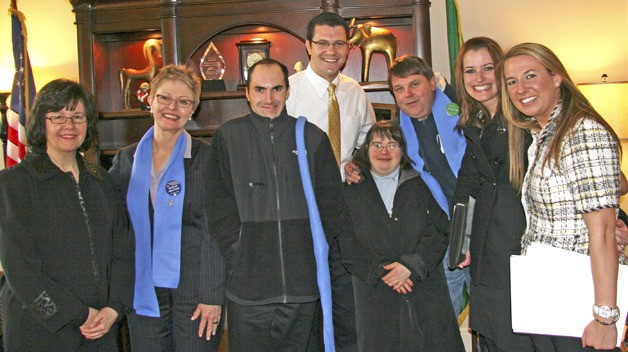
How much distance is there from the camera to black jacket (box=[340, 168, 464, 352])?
2.52 meters

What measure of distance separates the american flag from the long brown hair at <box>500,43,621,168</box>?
3.39 m

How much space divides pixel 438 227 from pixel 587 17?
2702 millimetres

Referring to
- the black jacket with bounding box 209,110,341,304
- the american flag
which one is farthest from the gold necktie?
the american flag

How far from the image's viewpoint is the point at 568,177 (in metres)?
1.66

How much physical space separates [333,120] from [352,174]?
372 millimetres

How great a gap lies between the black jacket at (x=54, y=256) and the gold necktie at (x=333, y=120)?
1.14 m

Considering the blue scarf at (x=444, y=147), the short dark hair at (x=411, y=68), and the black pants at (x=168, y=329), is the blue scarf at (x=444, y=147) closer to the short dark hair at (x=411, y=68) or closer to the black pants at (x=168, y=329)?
the short dark hair at (x=411, y=68)

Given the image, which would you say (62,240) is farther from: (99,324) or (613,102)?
(613,102)

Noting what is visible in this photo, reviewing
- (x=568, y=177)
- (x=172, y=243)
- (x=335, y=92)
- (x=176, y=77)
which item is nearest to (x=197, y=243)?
(x=172, y=243)

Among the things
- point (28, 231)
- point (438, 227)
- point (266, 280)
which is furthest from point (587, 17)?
point (28, 231)

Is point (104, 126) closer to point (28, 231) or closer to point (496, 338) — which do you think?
point (28, 231)

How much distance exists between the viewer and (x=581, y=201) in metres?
1.63

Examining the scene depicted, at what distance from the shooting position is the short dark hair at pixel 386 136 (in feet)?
8.66

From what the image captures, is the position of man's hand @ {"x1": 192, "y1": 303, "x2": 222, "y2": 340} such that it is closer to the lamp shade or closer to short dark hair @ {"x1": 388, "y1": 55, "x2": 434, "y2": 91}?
short dark hair @ {"x1": 388, "y1": 55, "x2": 434, "y2": 91}
